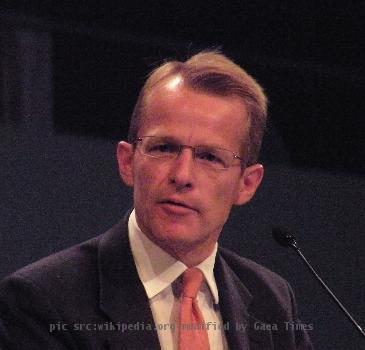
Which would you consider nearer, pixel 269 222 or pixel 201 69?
pixel 201 69

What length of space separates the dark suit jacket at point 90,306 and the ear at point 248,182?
0.20 metres

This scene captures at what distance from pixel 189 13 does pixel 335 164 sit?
2.54 ft

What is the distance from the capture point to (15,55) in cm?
213

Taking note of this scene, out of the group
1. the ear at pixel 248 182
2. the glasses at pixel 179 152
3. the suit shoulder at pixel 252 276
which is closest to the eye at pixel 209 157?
the glasses at pixel 179 152

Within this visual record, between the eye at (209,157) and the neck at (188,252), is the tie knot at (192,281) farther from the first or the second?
the eye at (209,157)

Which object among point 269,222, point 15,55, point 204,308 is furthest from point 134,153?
point 269,222

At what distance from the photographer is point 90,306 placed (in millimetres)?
1585

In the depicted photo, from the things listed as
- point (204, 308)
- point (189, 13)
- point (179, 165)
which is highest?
point (189, 13)

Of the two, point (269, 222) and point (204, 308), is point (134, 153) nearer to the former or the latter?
point (204, 308)

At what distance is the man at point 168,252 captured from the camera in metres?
1.56

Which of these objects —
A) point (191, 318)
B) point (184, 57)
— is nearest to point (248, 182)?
point (191, 318)

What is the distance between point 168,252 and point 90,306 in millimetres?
231

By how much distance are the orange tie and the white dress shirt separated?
23 mm

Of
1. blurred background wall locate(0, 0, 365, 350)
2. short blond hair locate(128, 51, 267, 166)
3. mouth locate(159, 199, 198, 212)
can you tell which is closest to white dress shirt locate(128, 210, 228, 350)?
mouth locate(159, 199, 198, 212)
